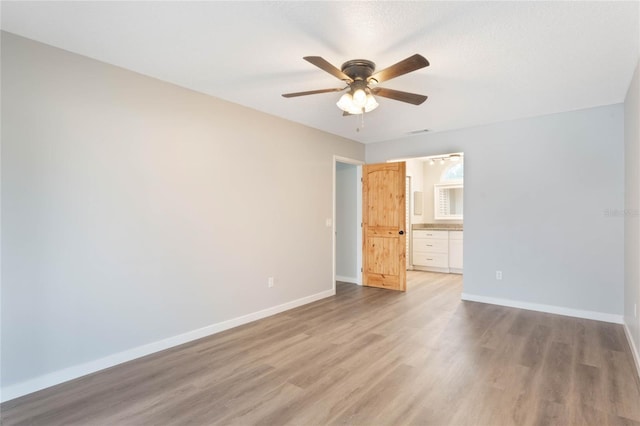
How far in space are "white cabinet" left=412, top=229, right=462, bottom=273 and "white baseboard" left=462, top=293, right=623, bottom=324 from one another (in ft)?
7.02

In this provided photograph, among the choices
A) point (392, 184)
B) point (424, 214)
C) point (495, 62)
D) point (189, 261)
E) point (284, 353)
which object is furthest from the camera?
point (424, 214)

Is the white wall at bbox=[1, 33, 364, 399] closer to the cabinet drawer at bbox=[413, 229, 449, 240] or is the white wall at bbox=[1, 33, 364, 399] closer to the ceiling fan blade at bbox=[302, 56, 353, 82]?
the ceiling fan blade at bbox=[302, 56, 353, 82]

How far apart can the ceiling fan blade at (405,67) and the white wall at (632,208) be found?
2049 mm

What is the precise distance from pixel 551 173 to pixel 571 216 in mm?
593

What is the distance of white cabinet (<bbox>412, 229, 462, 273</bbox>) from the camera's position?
6.82 meters

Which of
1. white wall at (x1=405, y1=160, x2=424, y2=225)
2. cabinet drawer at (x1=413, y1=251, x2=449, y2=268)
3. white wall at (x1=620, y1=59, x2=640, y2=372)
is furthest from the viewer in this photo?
white wall at (x1=405, y1=160, x2=424, y2=225)

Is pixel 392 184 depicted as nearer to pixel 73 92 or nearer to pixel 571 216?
pixel 571 216

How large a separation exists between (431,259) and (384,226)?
2185 mm

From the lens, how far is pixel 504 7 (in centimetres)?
200

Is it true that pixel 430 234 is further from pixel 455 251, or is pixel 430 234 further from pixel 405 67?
pixel 405 67

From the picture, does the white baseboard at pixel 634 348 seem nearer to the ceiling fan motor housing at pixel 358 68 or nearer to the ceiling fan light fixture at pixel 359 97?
the ceiling fan light fixture at pixel 359 97

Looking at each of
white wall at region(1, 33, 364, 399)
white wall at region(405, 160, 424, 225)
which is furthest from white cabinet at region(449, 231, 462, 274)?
white wall at region(1, 33, 364, 399)

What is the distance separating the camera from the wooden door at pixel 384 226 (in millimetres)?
5379

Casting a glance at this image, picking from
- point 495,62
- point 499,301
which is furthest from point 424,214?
point 495,62
